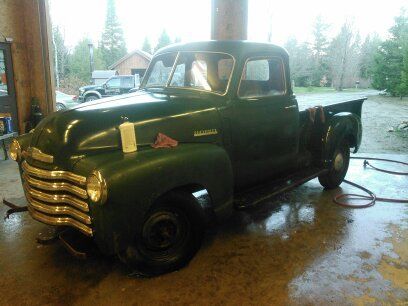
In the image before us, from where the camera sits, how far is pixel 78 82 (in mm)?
31531

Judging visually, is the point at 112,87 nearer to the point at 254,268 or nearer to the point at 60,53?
the point at 254,268

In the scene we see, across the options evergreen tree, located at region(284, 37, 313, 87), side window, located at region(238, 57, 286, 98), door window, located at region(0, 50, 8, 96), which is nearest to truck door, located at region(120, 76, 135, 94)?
door window, located at region(0, 50, 8, 96)

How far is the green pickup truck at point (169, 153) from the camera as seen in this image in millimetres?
2354

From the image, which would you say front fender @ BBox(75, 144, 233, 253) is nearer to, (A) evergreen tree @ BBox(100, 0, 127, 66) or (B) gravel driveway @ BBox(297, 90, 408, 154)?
(B) gravel driveway @ BBox(297, 90, 408, 154)

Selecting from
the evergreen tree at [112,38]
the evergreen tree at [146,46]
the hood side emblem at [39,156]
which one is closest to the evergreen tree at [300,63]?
the evergreen tree at [146,46]

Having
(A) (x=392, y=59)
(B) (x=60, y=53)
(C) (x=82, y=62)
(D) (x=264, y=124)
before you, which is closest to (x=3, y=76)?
(D) (x=264, y=124)

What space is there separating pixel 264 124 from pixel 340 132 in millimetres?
1622

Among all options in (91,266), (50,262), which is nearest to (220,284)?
(91,266)

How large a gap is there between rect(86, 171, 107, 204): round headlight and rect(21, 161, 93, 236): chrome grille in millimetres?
110

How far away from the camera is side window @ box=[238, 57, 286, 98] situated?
3562 mm

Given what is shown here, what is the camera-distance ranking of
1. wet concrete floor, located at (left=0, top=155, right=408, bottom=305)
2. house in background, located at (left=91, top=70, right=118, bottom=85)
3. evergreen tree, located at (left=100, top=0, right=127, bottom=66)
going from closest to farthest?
wet concrete floor, located at (left=0, top=155, right=408, bottom=305), house in background, located at (left=91, top=70, right=118, bottom=85), evergreen tree, located at (left=100, top=0, right=127, bottom=66)

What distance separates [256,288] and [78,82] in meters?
32.3

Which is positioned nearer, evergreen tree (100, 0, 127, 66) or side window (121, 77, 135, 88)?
side window (121, 77, 135, 88)

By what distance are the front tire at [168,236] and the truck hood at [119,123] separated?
53cm
